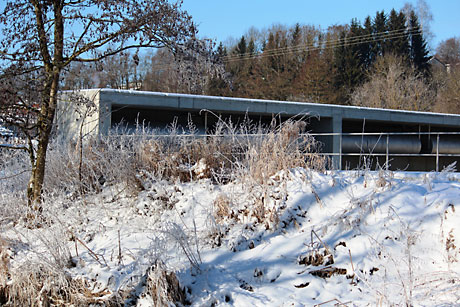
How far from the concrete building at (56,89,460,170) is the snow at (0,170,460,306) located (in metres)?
7.08

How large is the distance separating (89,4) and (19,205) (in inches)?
129

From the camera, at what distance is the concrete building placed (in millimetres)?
14297

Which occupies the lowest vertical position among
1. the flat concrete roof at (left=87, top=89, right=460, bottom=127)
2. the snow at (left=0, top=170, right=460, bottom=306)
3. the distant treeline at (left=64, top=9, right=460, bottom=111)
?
the snow at (left=0, top=170, right=460, bottom=306)

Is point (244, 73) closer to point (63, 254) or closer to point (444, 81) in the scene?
point (444, 81)

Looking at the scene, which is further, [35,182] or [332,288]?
[35,182]

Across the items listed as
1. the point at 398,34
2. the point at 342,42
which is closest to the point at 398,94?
the point at 342,42

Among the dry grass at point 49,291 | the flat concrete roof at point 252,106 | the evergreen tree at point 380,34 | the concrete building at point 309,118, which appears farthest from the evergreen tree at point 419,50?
the dry grass at point 49,291

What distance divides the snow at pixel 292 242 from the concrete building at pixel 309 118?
708 centimetres

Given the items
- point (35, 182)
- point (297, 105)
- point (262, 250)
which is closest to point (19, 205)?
point (35, 182)

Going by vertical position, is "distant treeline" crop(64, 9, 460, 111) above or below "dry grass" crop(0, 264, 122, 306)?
above

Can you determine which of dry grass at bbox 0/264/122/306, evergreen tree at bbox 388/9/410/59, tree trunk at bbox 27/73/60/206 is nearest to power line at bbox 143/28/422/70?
evergreen tree at bbox 388/9/410/59

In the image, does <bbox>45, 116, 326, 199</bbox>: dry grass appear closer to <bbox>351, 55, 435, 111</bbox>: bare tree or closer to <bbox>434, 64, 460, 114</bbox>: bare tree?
<bbox>351, 55, 435, 111</bbox>: bare tree

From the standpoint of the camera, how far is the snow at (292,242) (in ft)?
13.9

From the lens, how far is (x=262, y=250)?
5.03m
